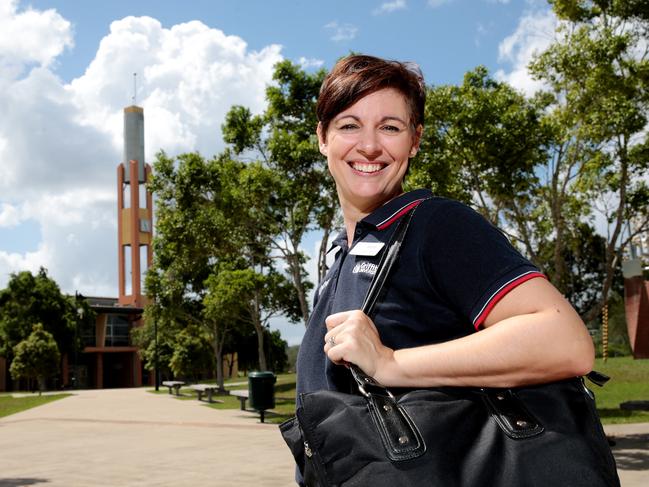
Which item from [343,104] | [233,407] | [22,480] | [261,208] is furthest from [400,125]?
[233,407]

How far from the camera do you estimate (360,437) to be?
1.17 meters

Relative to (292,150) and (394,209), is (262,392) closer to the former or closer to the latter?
(292,150)

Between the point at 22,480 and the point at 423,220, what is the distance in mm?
9759

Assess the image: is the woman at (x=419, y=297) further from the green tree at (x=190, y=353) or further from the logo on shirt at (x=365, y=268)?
the green tree at (x=190, y=353)

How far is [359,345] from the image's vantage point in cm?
128

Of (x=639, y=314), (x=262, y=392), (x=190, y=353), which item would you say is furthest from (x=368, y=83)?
(x=190, y=353)

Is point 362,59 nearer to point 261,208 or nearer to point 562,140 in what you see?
point 562,140

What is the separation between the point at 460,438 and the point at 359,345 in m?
0.25

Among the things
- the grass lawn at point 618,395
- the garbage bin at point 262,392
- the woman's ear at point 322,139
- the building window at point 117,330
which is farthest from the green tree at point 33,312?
the woman's ear at point 322,139

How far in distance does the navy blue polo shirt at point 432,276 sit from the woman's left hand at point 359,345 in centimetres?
6

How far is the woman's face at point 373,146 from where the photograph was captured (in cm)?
166

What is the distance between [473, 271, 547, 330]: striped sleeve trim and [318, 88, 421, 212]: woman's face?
52cm

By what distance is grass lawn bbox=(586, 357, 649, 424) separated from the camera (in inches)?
560

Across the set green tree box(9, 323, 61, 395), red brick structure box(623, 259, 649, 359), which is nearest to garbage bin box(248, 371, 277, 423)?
red brick structure box(623, 259, 649, 359)
